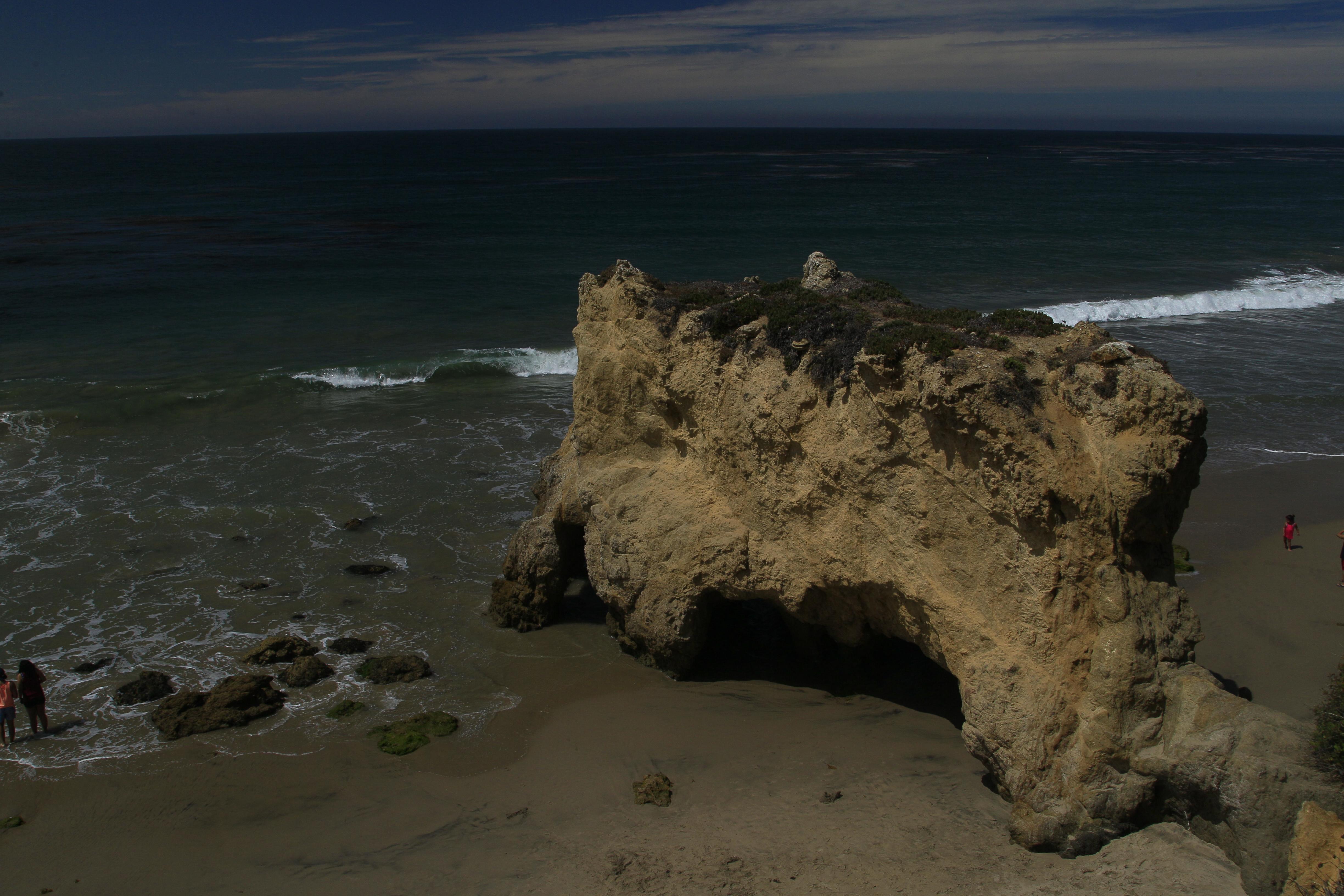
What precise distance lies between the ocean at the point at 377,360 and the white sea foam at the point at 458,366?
130mm

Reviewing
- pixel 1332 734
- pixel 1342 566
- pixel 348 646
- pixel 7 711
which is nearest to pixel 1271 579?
pixel 1342 566

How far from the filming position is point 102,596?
1471 cm

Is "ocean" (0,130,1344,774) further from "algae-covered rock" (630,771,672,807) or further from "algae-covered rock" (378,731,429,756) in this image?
"algae-covered rock" (630,771,672,807)

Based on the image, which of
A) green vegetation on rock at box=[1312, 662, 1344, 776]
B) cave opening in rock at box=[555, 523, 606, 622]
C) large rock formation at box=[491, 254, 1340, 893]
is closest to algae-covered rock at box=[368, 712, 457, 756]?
large rock formation at box=[491, 254, 1340, 893]

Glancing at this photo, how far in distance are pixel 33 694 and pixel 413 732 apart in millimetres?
4857

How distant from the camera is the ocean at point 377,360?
1385 centimetres

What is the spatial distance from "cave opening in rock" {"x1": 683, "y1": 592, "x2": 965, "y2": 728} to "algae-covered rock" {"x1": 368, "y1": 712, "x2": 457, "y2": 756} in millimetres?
3076

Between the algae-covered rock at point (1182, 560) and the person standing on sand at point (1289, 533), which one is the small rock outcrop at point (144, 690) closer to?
the algae-covered rock at point (1182, 560)

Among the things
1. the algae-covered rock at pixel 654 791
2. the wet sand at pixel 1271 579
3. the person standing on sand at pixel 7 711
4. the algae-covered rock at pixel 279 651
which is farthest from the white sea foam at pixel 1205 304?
the person standing on sand at pixel 7 711

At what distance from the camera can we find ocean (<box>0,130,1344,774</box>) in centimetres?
1385

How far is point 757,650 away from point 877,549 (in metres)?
3.68

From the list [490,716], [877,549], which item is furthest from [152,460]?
[877,549]

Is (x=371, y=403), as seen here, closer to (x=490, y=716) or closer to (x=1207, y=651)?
(x=490, y=716)

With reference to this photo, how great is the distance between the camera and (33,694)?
11.2 metres
